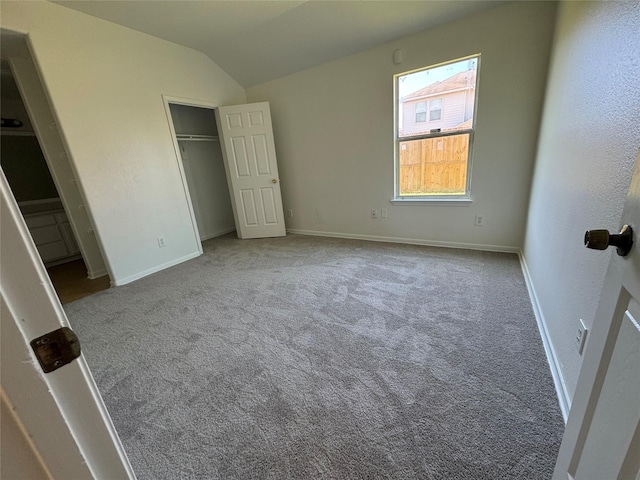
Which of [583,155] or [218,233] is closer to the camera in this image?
[583,155]

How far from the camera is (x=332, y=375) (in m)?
1.48

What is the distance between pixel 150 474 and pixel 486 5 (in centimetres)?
412

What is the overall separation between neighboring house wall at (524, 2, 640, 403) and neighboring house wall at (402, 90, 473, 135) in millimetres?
886

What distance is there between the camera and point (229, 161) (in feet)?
13.4

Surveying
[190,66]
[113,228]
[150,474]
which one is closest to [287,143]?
[190,66]

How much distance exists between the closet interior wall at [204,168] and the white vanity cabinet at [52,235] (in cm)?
179

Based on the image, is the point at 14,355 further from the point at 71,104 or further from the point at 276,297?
the point at 71,104

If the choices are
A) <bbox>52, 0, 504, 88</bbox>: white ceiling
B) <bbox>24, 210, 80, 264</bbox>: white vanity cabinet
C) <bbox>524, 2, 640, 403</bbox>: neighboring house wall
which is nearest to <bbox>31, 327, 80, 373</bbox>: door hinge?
<bbox>524, 2, 640, 403</bbox>: neighboring house wall

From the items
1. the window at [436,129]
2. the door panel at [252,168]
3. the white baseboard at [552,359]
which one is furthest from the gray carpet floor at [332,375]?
the door panel at [252,168]

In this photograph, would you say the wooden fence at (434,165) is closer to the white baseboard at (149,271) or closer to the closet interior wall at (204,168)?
the white baseboard at (149,271)

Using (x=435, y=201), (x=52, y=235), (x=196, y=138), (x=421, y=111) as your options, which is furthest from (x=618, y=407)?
(x=52, y=235)

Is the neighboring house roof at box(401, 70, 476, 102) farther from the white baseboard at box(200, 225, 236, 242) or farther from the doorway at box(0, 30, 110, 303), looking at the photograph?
the doorway at box(0, 30, 110, 303)

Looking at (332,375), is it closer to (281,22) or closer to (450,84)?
(450,84)

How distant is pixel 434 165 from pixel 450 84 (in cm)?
86
